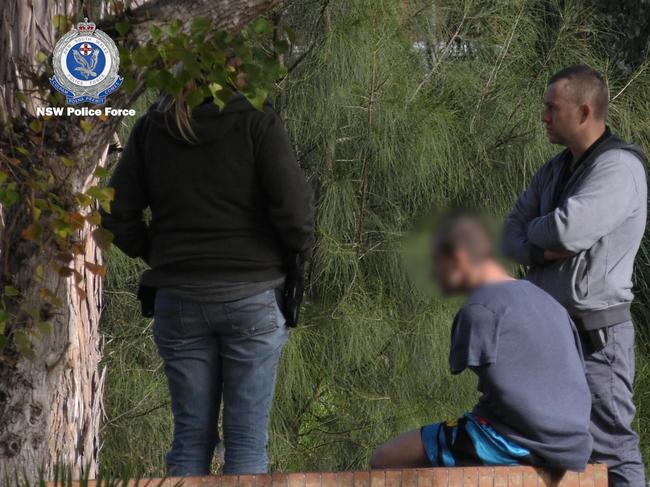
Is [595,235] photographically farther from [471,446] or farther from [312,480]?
[312,480]

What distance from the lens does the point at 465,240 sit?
2.94 m

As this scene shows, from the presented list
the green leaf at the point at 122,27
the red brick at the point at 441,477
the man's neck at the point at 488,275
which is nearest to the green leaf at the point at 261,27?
the green leaf at the point at 122,27

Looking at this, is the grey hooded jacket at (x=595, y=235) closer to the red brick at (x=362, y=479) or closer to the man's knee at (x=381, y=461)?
the man's knee at (x=381, y=461)

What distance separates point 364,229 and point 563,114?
2.39 metres

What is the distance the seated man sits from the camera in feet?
9.44

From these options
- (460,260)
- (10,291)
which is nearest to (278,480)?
(460,260)

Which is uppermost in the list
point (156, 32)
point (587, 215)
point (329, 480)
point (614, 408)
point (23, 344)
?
point (156, 32)

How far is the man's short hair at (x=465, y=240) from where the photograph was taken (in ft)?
9.65

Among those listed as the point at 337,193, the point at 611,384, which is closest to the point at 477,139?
the point at 337,193

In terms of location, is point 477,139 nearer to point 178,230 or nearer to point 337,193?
point 337,193

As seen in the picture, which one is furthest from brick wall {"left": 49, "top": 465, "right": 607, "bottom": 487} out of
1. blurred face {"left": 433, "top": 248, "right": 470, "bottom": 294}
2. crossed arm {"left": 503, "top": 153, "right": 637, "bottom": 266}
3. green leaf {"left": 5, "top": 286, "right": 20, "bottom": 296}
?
crossed arm {"left": 503, "top": 153, "right": 637, "bottom": 266}

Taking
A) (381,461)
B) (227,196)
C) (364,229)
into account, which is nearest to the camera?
(381,461)

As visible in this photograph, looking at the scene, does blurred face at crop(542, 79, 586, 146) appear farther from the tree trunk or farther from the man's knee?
the man's knee

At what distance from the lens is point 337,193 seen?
5578 mm
